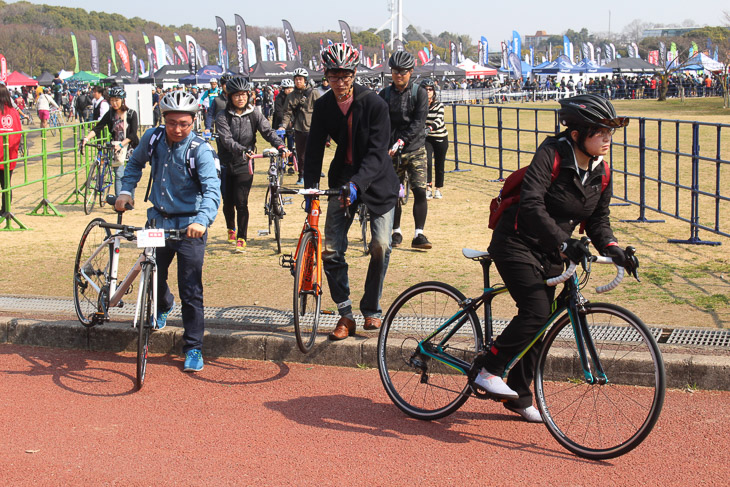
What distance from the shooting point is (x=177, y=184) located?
5.55 metres

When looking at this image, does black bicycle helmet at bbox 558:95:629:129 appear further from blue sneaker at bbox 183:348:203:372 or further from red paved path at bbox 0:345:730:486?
blue sneaker at bbox 183:348:203:372

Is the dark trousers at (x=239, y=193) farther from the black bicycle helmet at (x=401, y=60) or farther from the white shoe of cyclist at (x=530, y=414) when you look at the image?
the white shoe of cyclist at (x=530, y=414)

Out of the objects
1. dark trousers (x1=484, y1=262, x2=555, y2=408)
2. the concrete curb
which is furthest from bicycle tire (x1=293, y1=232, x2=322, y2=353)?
dark trousers (x1=484, y1=262, x2=555, y2=408)

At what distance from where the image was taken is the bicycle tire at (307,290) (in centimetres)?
551

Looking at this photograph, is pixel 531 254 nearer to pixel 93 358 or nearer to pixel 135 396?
pixel 135 396

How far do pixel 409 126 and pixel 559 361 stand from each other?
14.8 feet

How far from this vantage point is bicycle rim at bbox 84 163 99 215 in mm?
12938

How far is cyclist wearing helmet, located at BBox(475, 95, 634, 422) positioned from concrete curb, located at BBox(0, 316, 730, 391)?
1.25m

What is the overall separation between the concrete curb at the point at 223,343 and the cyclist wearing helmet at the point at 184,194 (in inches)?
13.2

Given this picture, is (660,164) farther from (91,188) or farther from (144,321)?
(91,188)

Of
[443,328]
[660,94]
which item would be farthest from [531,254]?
[660,94]

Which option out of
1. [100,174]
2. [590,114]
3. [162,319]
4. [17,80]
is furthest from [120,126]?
[17,80]

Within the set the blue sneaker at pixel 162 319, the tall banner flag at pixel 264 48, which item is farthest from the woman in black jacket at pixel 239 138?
the tall banner flag at pixel 264 48

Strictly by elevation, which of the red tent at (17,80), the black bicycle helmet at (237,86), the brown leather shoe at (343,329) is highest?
the red tent at (17,80)
